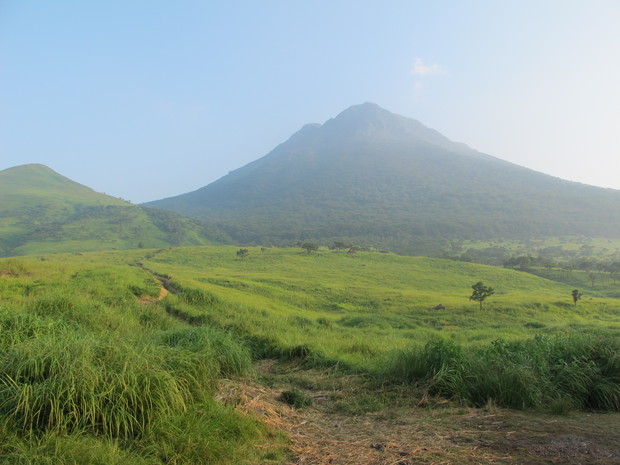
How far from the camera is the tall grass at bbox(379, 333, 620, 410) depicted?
5535 mm

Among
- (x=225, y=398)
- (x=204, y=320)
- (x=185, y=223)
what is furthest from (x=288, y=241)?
(x=225, y=398)

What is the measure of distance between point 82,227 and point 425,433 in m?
127

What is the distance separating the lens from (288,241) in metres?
121

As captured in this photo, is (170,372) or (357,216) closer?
(170,372)

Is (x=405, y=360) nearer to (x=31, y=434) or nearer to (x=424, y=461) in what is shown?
(x=424, y=461)

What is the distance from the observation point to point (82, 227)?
112 metres

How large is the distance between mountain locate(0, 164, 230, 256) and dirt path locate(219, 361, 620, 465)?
3202 inches

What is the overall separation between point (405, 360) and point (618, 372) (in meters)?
3.20

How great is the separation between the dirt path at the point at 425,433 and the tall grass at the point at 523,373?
35 centimetres

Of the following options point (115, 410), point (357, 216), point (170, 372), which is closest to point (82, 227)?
point (357, 216)

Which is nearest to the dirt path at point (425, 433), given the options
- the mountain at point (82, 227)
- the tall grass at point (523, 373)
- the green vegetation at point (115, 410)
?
the tall grass at point (523, 373)

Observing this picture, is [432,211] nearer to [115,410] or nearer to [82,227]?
[82,227]

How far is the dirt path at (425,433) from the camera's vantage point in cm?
386

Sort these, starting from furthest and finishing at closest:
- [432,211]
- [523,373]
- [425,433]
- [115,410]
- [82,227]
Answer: [432,211]
[82,227]
[523,373]
[425,433]
[115,410]
